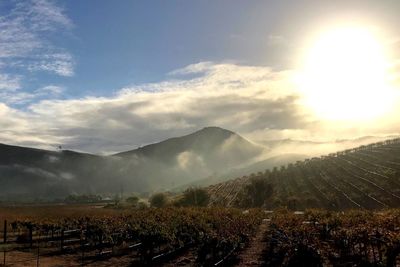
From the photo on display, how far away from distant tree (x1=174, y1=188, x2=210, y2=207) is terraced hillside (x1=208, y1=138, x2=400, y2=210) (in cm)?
364

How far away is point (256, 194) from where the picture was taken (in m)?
99.5

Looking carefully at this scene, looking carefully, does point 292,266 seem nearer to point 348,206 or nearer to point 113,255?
point 113,255

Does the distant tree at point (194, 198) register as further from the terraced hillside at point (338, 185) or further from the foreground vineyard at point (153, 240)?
the foreground vineyard at point (153, 240)

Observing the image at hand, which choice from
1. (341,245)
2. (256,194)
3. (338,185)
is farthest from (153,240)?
(338,185)

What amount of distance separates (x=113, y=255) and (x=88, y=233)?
12.6 ft

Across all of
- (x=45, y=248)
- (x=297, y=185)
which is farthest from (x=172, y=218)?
(x=297, y=185)

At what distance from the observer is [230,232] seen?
107 feet

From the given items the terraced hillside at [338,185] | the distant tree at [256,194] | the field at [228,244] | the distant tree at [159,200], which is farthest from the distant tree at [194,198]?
the field at [228,244]

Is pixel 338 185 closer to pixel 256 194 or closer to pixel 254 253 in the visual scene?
pixel 256 194

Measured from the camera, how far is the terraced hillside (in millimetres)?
81125

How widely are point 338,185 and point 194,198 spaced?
32071mm

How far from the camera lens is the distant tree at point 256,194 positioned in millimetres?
97000

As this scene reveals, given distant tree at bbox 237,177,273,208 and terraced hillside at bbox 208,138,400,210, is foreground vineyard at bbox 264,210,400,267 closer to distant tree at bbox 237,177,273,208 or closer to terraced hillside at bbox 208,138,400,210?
terraced hillside at bbox 208,138,400,210

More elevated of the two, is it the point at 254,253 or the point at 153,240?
the point at 153,240
